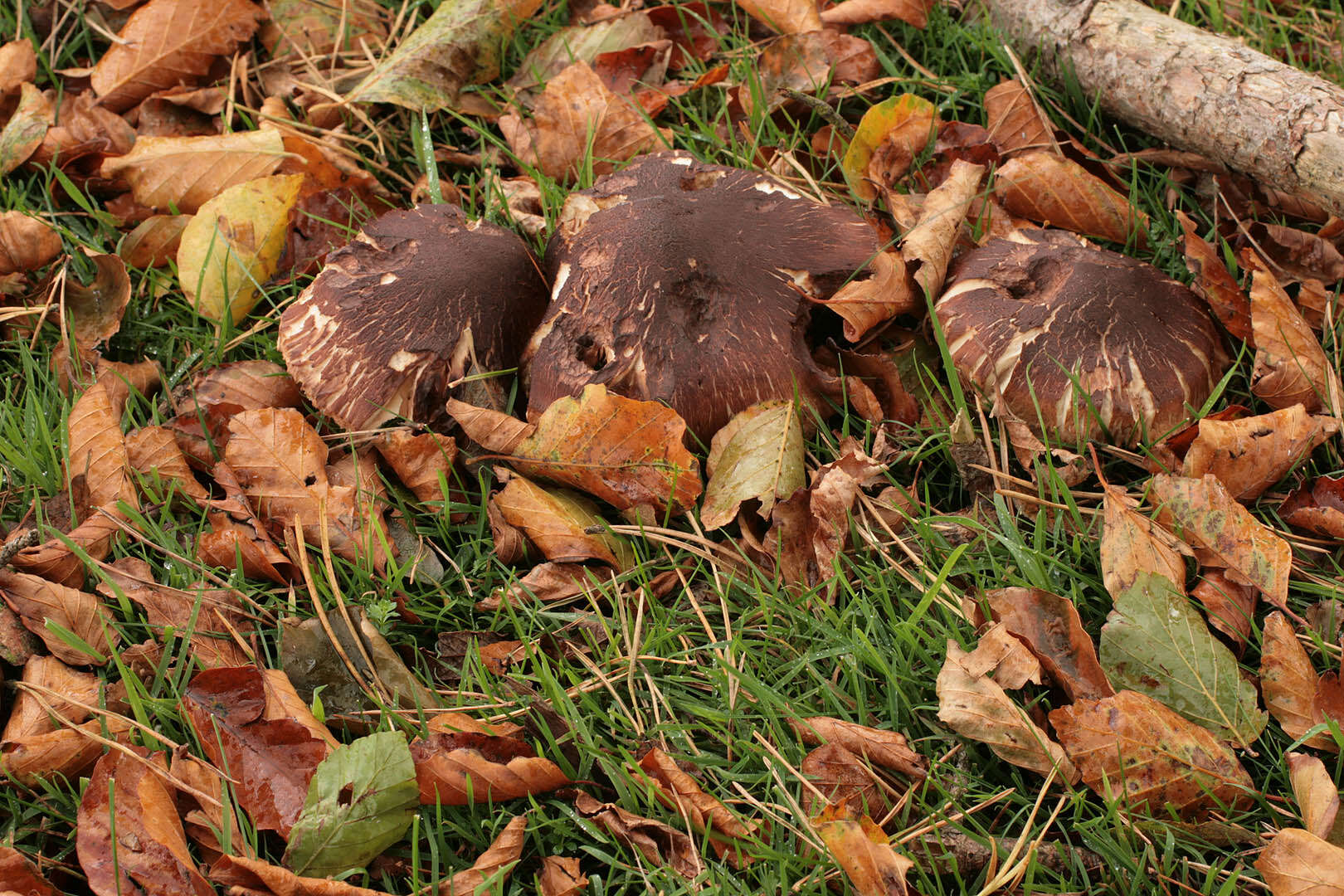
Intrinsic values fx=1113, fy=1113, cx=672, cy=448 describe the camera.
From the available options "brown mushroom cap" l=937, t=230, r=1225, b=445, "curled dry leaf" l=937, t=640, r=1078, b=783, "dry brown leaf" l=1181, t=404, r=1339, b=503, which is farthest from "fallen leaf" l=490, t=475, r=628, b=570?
"dry brown leaf" l=1181, t=404, r=1339, b=503

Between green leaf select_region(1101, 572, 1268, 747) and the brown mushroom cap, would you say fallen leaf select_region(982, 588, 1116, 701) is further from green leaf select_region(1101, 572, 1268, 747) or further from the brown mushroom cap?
the brown mushroom cap

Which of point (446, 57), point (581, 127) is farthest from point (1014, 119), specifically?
point (446, 57)

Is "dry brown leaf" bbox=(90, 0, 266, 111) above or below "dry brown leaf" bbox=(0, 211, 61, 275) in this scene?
above

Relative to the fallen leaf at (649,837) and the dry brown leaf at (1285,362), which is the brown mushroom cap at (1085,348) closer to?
the dry brown leaf at (1285,362)

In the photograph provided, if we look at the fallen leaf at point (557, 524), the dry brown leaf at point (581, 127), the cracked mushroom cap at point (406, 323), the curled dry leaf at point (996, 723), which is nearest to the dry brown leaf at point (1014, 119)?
the dry brown leaf at point (581, 127)

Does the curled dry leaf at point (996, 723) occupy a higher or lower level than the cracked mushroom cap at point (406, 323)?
lower

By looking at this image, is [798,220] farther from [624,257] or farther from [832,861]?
[832,861]

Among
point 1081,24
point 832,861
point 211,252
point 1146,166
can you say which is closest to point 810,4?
point 1081,24

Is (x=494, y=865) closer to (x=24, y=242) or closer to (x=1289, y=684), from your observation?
(x=1289, y=684)
